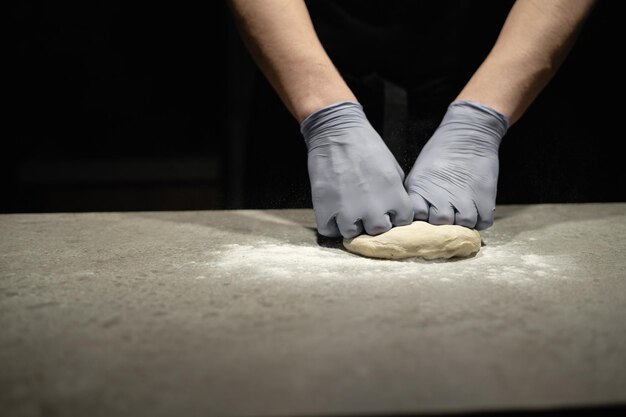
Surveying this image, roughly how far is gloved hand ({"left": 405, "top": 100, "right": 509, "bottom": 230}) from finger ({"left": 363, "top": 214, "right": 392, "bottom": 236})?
9 cm

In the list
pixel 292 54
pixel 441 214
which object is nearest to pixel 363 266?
pixel 441 214

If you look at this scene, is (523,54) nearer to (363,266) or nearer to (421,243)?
(421,243)

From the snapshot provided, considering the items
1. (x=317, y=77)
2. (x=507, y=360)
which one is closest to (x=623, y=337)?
(x=507, y=360)

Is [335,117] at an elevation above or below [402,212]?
above

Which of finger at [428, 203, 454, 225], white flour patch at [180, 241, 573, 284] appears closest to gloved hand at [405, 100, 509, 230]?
finger at [428, 203, 454, 225]

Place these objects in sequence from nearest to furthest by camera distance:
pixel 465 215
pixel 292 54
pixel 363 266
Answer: pixel 363 266 < pixel 465 215 < pixel 292 54

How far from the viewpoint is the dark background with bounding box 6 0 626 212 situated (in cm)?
190

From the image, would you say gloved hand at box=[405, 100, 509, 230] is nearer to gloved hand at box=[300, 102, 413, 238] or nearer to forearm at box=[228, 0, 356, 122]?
gloved hand at box=[300, 102, 413, 238]

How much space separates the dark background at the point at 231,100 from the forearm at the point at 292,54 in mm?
455

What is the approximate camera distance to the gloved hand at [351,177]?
1.23 meters

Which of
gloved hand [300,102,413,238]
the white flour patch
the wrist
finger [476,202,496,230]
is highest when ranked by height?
the wrist

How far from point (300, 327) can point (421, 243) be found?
1.40ft

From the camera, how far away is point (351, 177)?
1.28 meters

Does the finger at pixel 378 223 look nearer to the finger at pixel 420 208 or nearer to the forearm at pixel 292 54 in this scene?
the finger at pixel 420 208
